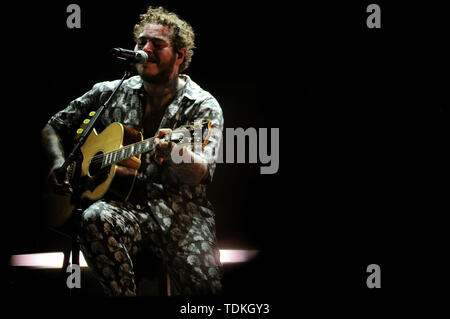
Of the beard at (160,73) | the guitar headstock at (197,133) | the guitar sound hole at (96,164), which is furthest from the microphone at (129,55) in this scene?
the guitar sound hole at (96,164)

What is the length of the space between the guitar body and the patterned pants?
0.34 ft

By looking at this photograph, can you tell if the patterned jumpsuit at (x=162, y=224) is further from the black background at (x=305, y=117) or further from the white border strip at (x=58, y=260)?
the white border strip at (x=58, y=260)

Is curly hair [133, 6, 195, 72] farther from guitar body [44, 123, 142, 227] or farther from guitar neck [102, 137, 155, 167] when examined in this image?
guitar neck [102, 137, 155, 167]

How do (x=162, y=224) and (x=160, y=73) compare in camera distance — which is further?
(x=160, y=73)

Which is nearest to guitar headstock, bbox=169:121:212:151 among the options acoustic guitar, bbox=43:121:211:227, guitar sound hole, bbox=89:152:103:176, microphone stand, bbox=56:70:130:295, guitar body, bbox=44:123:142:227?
acoustic guitar, bbox=43:121:211:227

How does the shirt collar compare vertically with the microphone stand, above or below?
above

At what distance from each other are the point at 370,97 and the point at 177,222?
1.57m

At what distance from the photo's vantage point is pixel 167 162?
2328 mm

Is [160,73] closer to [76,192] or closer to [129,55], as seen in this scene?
[129,55]

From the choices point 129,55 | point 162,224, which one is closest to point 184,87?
point 129,55

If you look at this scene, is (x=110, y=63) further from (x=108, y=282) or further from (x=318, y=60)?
(x=108, y=282)

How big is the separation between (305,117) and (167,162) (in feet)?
4.08

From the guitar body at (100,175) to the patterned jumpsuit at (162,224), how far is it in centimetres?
8

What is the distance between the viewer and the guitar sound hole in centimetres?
237
